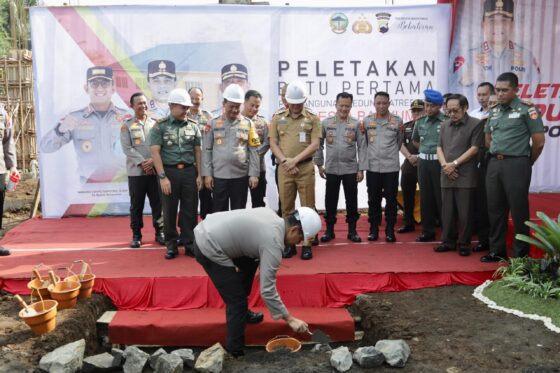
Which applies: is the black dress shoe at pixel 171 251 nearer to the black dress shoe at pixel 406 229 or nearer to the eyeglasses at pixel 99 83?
the black dress shoe at pixel 406 229

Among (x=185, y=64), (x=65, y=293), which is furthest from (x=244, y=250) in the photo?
(x=185, y=64)

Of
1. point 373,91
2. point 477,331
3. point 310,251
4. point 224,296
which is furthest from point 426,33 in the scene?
point 224,296

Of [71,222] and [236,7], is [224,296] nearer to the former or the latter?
[71,222]

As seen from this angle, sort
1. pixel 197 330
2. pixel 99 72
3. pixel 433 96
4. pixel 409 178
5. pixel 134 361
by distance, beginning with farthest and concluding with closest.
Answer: pixel 99 72 → pixel 409 178 → pixel 433 96 → pixel 197 330 → pixel 134 361

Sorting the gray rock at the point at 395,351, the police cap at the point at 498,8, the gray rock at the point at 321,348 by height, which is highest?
the police cap at the point at 498,8

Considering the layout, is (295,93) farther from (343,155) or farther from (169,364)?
(169,364)

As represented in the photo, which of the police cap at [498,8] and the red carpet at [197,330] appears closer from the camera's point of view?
the red carpet at [197,330]

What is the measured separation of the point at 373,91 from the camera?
683 centimetres

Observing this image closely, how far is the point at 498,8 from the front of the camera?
22.9 feet

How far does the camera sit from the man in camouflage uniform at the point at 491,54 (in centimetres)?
696

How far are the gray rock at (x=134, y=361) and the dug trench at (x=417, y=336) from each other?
50 cm

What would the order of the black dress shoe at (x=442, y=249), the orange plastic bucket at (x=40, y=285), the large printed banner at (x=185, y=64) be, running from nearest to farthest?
the orange plastic bucket at (x=40, y=285) → the black dress shoe at (x=442, y=249) → the large printed banner at (x=185, y=64)

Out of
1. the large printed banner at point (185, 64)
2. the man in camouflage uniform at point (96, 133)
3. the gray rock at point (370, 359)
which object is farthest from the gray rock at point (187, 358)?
the man in camouflage uniform at point (96, 133)

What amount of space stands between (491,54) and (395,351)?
17.2 feet
